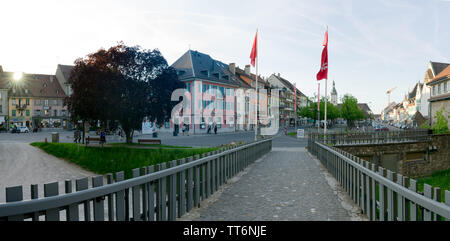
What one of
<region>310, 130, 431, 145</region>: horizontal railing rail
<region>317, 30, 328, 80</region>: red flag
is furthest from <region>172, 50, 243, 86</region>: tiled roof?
<region>317, 30, 328, 80</region>: red flag

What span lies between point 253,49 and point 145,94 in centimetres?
898

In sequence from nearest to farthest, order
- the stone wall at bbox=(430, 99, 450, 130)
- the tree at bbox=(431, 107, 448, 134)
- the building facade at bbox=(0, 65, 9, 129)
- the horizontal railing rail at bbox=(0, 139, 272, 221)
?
the horizontal railing rail at bbox=(0, 139, 272, 221)
the tree at bbox=(431, 107, 448, 134)
the stone wall at bbox=(430, 99, 450, 130)
the building facade at bbox=(0, 65, 9, 129)

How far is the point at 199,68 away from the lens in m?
59.5

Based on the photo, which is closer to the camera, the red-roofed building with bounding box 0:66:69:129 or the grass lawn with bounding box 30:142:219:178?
the grass lawn with bounding box 30:142:219:178

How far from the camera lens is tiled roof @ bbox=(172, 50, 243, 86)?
57.1 m

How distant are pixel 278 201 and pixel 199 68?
54.6 m

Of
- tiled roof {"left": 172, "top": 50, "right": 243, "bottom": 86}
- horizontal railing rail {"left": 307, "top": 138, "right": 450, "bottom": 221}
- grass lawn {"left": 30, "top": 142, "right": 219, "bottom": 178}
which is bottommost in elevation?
grass lawn {"left": 30, "top": 142, "right": 219, "bottom": 178}

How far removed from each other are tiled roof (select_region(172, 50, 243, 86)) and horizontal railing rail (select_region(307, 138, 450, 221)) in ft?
166

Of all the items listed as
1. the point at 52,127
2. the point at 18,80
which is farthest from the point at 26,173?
the point at 18,80

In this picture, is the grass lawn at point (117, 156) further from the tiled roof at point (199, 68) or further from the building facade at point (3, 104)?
the building facade at point (3, 104)

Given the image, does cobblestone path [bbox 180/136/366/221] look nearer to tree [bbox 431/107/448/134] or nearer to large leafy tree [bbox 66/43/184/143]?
large leafy tree [bbox 66/43/184/143]

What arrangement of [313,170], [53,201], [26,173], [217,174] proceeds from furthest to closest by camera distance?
[26,173] < [313,170] < [217,174] < [53,201]
